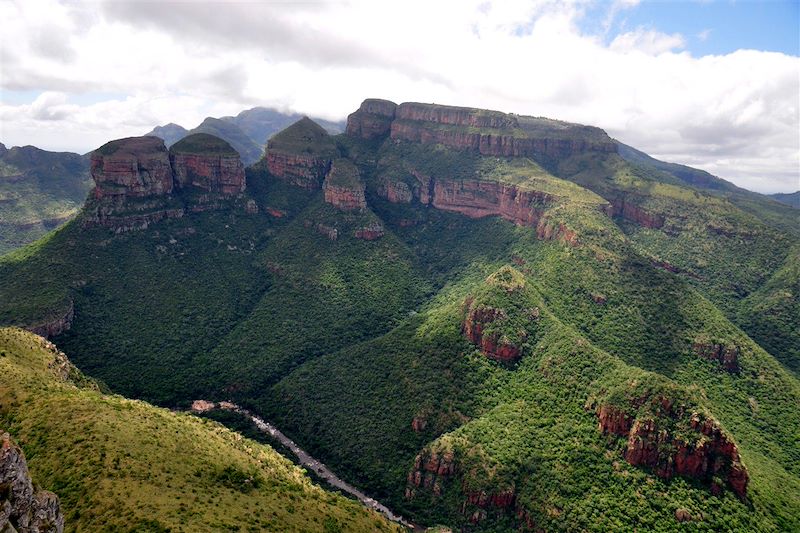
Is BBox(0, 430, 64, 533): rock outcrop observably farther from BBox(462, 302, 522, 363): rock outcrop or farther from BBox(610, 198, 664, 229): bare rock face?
BBox(610, 198, 664, 229): bare rock face

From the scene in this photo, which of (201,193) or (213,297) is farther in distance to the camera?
(201,193)

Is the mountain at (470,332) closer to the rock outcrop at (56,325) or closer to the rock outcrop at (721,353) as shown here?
the rock outcrop at (721,353)

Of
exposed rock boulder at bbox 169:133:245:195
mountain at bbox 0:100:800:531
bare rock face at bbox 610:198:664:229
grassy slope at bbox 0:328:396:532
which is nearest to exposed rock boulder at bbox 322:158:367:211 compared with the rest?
mountain at bbox 0:100:800:531

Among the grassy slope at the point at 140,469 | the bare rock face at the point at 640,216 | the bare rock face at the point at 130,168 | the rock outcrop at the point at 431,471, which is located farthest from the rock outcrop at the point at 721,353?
the bare rock face at the point at 130,168

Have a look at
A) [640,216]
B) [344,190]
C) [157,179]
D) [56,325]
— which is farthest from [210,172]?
[640,216]

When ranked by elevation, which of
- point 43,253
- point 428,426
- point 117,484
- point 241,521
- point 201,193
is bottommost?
point 428,426

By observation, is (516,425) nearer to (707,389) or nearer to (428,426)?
(428,426)

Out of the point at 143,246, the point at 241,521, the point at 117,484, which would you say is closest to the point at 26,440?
the point at 117,484
